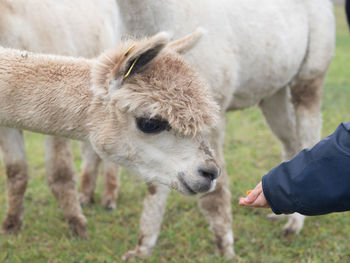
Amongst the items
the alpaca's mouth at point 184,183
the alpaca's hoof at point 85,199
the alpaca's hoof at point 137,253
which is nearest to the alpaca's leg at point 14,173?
the alpaca's hoof at point 85,199

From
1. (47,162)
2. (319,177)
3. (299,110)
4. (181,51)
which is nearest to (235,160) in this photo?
(299,110)

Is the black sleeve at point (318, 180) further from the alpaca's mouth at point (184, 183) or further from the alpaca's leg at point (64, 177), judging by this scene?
the alpaca's leg at point (64, 177)

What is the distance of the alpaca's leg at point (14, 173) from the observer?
341 cm

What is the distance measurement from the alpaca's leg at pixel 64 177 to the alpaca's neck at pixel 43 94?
1192mm

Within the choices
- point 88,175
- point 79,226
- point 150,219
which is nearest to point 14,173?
point 79,226

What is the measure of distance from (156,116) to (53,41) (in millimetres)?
1549

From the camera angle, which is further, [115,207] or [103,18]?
[115,207]

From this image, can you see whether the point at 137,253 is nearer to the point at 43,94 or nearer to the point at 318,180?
the point at 43,94

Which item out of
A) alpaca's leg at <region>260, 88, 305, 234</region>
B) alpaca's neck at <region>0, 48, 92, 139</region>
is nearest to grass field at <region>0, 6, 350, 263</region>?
alpaca's neck at <region>0, 48, 92, 139</region>

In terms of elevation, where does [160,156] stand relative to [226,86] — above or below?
above

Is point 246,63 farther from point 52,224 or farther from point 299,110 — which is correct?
point 52,224

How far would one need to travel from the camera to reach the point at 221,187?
3262mm

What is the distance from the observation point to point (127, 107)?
7.13 ft

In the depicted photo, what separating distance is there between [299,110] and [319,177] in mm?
2359
